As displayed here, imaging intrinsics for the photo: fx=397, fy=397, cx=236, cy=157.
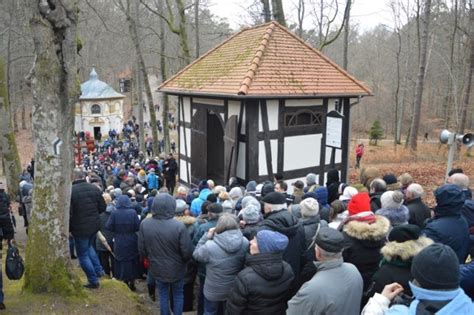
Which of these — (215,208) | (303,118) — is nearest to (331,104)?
(303,118)

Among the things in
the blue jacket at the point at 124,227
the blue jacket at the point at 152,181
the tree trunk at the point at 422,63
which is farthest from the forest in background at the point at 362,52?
the blue jacket at the point at 124,227

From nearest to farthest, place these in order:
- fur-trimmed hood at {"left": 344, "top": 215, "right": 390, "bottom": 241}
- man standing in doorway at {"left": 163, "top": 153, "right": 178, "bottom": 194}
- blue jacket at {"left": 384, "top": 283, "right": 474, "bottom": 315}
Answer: blue jacket at {"left": 384, "top": 283, "right": 474, "bottom": 315} < fur-trimmed hood at {"left": 344, "top": 215, "right": 390, "bottom": 241} < man standing in doorway at {"left": 163, "top": 153, "right": 178, "bottom": 194}

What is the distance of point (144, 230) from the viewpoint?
4770 millimetres

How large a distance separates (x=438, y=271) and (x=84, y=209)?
14.7 feet

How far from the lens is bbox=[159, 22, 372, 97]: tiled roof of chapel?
33.7 ft

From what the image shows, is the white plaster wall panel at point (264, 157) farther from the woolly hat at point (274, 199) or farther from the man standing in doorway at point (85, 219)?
the woolly hat at point (274, 199)

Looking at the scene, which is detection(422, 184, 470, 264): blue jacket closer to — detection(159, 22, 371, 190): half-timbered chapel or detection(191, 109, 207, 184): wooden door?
detection(159, 22, 371, 190): half-timbered chapel

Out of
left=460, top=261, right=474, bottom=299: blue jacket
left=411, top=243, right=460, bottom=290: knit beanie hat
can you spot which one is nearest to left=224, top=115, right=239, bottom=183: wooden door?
left=460, top=261, right=474, bottom=299: blue jacket

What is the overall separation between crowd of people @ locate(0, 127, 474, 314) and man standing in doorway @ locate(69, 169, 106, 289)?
1 centimetres

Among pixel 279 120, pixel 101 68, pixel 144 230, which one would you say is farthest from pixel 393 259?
pixel 101 68

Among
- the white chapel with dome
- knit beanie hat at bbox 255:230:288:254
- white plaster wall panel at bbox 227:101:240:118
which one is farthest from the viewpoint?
the white chapel with dome

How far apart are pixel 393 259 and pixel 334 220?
1.84 m

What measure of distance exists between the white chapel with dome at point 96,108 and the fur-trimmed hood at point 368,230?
39.2m

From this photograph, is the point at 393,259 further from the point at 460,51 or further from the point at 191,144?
the point at 460,51
